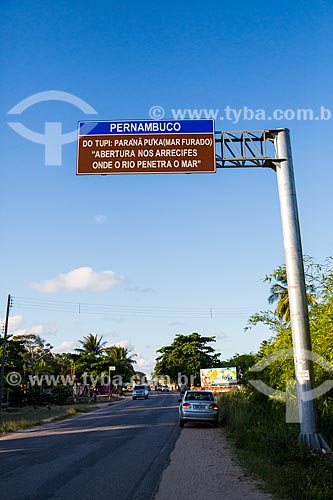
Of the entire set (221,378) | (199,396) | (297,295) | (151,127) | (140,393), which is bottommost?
(140,393)

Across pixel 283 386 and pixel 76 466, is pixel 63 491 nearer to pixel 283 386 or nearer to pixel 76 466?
pixel 76 466

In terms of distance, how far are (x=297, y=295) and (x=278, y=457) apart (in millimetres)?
3684

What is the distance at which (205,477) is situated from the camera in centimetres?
890

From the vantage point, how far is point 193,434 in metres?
16.8

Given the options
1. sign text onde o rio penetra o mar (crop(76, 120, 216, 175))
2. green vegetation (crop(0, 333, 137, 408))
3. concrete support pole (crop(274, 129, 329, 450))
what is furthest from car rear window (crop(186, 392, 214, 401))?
green vegetation (crop(0, 333, 137, 408))

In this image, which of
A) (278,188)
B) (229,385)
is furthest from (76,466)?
(229,385)

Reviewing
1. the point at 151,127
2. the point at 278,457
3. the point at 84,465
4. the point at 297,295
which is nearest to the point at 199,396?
the point at 297,295

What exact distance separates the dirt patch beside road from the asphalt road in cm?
26

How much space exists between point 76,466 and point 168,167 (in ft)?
23.7

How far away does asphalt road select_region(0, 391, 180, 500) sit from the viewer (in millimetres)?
7699

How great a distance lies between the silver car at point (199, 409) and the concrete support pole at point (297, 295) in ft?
26.9

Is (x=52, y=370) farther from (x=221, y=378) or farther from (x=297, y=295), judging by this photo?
(x=297, y=295)

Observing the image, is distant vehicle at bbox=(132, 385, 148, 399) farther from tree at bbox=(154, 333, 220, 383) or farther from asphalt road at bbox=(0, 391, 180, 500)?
asphalt road at bbox=(0, 391, 180, 500)

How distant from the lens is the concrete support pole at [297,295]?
10797mm
